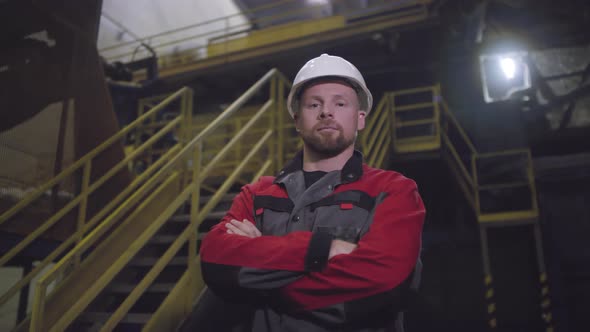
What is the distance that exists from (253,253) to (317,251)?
248 millimetres

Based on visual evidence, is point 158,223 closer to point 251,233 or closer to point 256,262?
point 251,233

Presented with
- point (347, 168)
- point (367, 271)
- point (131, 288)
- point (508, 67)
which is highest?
point (508, 67)

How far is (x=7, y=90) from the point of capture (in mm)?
3211

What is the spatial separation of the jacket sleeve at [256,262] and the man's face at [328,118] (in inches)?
16.6

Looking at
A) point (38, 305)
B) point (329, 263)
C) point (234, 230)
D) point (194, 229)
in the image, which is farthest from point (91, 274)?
point (329, 263)

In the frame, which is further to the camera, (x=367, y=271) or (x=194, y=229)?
(x=194, y=229)

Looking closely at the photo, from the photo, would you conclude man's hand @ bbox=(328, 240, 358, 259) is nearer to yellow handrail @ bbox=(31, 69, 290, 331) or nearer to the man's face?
the man's face

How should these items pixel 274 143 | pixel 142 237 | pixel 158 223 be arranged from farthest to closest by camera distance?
pixel 274 143, pixel 158 223, pixel 142 237

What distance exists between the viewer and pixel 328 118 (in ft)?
5.24

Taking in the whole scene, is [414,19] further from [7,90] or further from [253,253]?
[253,253]

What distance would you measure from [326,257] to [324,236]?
0.08 metres

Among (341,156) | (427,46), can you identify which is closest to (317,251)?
(341,156)

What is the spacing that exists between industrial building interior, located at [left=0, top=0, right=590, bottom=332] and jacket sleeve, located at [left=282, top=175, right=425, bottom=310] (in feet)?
4.84

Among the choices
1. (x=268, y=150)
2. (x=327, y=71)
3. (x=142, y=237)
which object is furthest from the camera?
(x=268, y=150)
